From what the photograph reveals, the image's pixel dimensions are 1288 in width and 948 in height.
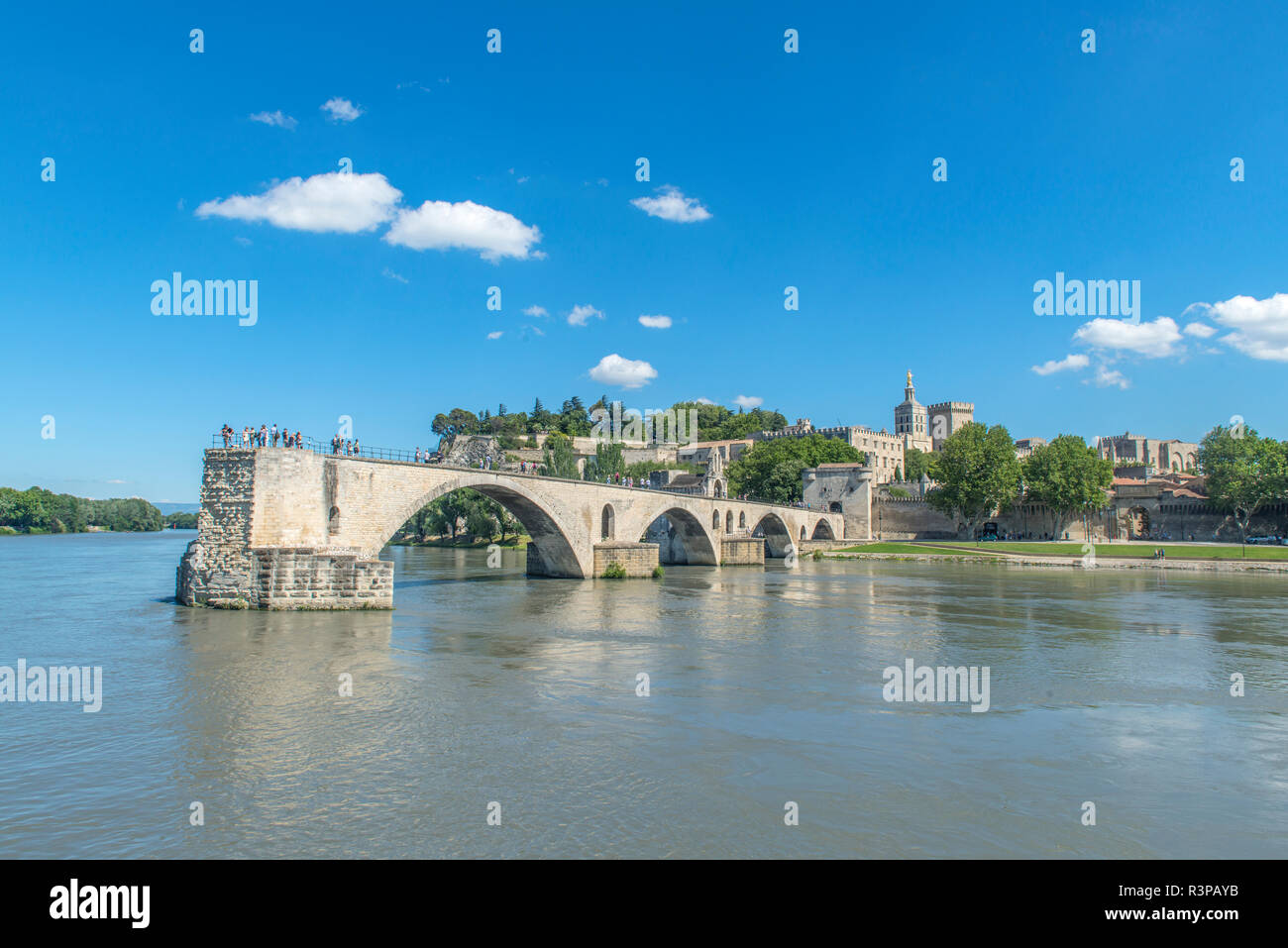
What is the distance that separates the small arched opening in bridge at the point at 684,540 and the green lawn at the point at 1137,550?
22.5 metres

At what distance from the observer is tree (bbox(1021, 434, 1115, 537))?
69312 millimetres

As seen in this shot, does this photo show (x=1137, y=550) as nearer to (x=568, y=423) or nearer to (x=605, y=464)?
(x=605, y=464)

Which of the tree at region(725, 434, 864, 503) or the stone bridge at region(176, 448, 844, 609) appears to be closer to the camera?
the stone bridge at region(176, 448, 844, 609)

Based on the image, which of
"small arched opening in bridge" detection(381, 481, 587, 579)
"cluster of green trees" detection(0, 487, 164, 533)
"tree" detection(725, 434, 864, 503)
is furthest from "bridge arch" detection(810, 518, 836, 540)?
"cluster of green trees" detection(0, 487, 164, 533)

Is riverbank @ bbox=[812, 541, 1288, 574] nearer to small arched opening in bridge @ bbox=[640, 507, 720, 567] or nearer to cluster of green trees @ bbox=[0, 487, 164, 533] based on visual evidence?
small arched opening in bridge @ bbox=[640, 507, 720, 567]

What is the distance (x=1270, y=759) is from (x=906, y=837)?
660 centimetres

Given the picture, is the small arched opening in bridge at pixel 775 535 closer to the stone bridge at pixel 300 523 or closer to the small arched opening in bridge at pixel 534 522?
the small arched opening in bridge at pixel 534 522

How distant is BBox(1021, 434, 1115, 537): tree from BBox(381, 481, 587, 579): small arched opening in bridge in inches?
1994

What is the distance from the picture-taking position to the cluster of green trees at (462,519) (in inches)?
2771

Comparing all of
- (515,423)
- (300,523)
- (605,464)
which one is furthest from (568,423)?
(300,523)

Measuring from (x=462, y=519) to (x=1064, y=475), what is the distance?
61.3 meters

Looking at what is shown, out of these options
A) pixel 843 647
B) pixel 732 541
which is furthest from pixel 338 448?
pixel 732 541

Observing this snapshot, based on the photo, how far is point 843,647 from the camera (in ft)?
66.5
